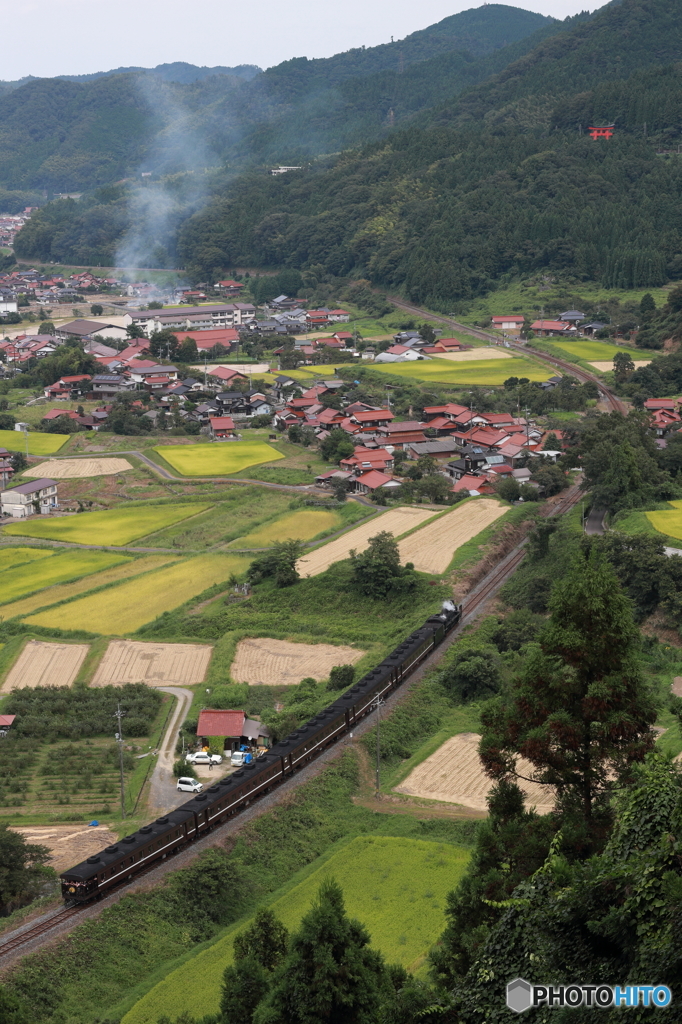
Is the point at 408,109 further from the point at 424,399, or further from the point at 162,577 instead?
the point at 162,577

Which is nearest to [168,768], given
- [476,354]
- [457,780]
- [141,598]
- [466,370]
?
[457,780]

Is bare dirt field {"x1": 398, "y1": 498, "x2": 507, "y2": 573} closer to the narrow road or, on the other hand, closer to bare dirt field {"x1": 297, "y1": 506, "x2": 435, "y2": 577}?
bare dirt field {"x1": 297, "y1": 506, "x2": 435, "y2": 577}

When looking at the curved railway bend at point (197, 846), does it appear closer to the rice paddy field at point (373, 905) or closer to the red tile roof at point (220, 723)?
the rice paddy field at point (373, 905)

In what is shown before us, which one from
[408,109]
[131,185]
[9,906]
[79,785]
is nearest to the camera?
[9,906]

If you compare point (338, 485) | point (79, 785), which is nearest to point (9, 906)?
point (79, 785)

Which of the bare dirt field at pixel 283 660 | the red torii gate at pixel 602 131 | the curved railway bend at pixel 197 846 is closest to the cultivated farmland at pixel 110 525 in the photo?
the bare dirt field at pixel 283 660

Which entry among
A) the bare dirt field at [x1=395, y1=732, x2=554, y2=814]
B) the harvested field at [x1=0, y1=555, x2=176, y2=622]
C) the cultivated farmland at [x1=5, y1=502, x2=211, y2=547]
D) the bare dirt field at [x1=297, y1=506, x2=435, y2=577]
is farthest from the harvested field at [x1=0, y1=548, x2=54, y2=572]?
the bare dirt field at [x1=395, y1=732, x2=554, y2=814]
